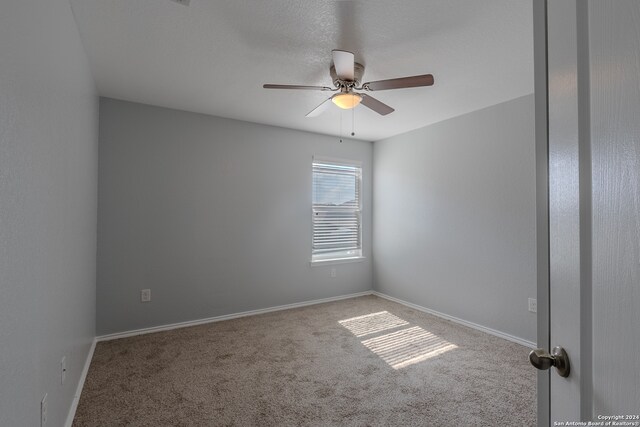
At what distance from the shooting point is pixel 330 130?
4.24 metres

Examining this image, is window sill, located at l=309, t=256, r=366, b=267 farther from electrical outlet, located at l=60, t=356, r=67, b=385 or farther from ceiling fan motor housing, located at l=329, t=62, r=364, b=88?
electrical outlet, located at l=60, t=356, r=67, b=385

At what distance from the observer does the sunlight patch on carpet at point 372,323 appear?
3.32 metres

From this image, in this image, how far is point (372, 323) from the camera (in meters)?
3.52

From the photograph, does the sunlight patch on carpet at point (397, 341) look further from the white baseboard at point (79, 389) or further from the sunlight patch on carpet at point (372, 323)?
the white baseboard at point (79, 389)

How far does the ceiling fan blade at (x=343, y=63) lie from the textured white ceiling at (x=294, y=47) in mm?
201

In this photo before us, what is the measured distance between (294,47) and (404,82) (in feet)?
2.70

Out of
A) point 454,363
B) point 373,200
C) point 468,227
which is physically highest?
point 373,200

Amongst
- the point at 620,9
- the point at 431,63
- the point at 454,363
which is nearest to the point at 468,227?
the point at 454,363

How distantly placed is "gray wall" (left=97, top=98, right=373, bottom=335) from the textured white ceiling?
1.56ft

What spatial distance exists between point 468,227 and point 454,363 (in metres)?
1.58

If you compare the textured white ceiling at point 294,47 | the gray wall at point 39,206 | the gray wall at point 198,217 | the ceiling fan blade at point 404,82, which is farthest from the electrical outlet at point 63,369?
the ceiling fan blade at point 404,82

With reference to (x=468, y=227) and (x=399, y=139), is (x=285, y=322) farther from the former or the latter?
(x=399, y=139)

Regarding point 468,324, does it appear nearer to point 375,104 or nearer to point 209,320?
point 375,104

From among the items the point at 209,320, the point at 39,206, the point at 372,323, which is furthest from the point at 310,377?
the point at 39,206
